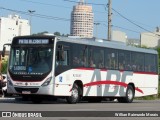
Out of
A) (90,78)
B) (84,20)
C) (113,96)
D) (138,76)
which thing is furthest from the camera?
(84,20)

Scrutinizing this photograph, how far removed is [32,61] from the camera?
25.7m

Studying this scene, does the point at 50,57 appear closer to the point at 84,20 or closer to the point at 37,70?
the point at 37,70

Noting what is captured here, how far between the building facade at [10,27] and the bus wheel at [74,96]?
135912 mm

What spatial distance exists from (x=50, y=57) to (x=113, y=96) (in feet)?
21.2

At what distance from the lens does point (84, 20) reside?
91.0 meters

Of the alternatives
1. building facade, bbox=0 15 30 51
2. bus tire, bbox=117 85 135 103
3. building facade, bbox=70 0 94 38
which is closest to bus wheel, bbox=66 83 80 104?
bus tire, bbox=117 85 135 103

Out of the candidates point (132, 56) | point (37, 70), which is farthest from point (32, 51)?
point (132, 56)

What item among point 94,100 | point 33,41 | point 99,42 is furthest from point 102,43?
point 33,41

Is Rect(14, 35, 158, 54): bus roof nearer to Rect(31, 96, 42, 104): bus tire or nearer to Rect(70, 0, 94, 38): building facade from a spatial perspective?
Rect(31, 96, 42, 104): bus tire

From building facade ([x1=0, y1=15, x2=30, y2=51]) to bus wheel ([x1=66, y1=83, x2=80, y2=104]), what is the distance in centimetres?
13591

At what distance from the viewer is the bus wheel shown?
1053 inches

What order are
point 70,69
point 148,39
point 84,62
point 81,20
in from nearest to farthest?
point 70,69 < point 84,62 < point 81,20 < point 148,39

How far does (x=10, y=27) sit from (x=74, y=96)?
147 metres

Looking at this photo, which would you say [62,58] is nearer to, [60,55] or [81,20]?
[60,55]
